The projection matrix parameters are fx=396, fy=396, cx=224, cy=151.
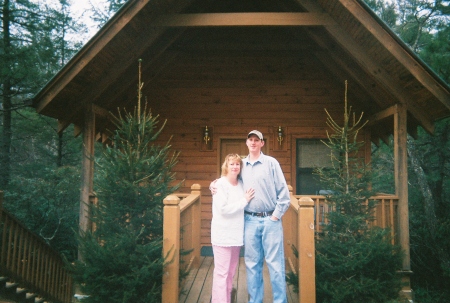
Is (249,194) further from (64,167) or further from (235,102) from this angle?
(64,167)

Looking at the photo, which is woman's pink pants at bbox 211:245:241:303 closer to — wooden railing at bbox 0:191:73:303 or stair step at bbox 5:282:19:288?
wooden railing at bbox 0:191:73:303

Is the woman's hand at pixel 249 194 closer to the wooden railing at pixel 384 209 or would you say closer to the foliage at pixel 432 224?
the wooden railing at pixel 384 209

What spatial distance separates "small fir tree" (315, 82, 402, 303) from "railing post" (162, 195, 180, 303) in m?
1.82

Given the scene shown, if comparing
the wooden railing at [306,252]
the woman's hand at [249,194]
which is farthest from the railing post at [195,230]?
the woman's hand at [249,194]

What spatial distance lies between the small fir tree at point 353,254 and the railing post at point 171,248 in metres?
1.82

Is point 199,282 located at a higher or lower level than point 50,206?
lower

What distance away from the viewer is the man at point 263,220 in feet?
13.4

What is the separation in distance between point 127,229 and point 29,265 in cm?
419

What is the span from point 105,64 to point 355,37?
404cm

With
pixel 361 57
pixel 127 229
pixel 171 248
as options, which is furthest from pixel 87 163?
pixel 361 57

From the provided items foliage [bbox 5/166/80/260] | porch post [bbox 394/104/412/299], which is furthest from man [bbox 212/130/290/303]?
foliage [bbox 5/166/80/260]

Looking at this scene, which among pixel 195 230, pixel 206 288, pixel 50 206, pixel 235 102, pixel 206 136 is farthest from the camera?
pixel 50 206

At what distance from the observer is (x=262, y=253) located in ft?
13.8

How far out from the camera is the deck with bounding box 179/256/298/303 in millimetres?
4992
